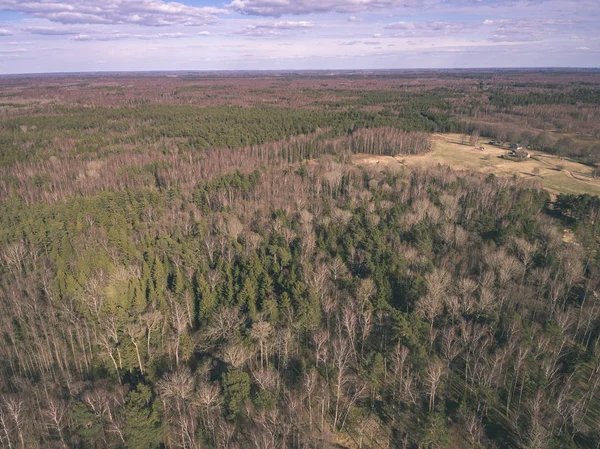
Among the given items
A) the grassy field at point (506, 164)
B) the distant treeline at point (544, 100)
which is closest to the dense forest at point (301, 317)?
the grassy field at point (506, 164)

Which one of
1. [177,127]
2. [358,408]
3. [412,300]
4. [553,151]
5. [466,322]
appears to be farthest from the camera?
[177,127]

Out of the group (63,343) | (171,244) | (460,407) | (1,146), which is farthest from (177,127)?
(460,407)

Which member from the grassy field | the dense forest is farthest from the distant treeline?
the dense forest

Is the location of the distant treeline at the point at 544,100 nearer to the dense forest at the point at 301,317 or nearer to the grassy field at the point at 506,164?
the grassy field at the point at 506,164

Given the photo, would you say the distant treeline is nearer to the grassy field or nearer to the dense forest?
the grassy field

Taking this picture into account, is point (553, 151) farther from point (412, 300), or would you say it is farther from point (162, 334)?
point (162, 334)

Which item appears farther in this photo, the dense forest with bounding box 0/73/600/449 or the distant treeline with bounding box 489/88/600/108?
the distant treeline with bounding box 489/88/600/108
